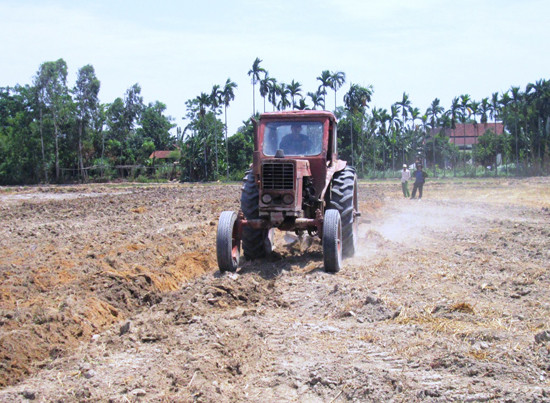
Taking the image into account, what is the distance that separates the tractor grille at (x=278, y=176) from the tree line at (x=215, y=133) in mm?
49423

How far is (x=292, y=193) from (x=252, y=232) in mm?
1228

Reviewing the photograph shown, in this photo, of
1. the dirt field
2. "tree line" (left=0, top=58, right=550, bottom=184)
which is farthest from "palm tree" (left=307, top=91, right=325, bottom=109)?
the dirt field

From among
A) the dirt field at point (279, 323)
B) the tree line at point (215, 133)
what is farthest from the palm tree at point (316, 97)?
the dirt field at point (279, 323)

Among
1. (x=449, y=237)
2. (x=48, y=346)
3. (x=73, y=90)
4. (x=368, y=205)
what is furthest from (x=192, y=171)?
(x=48, y=346)

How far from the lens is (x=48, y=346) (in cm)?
578

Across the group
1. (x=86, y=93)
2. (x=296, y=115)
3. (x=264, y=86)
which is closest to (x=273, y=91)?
(x=264, y=86)

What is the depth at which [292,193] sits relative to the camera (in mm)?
9250

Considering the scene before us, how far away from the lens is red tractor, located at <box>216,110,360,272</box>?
9250 mm

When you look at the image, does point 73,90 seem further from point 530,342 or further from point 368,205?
point 530,342

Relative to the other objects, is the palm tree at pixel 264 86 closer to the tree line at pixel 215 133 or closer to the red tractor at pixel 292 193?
the tree line at pixel 215 133

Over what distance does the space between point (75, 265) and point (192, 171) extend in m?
52.8

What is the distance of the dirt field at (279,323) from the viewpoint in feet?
15.4

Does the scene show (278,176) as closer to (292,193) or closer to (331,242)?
(292,193)

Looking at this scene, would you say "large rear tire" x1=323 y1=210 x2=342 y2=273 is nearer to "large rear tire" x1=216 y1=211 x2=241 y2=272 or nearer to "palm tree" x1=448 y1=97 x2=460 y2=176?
"large rear tire" x1=216 y1=211 x2=241 y2=272
